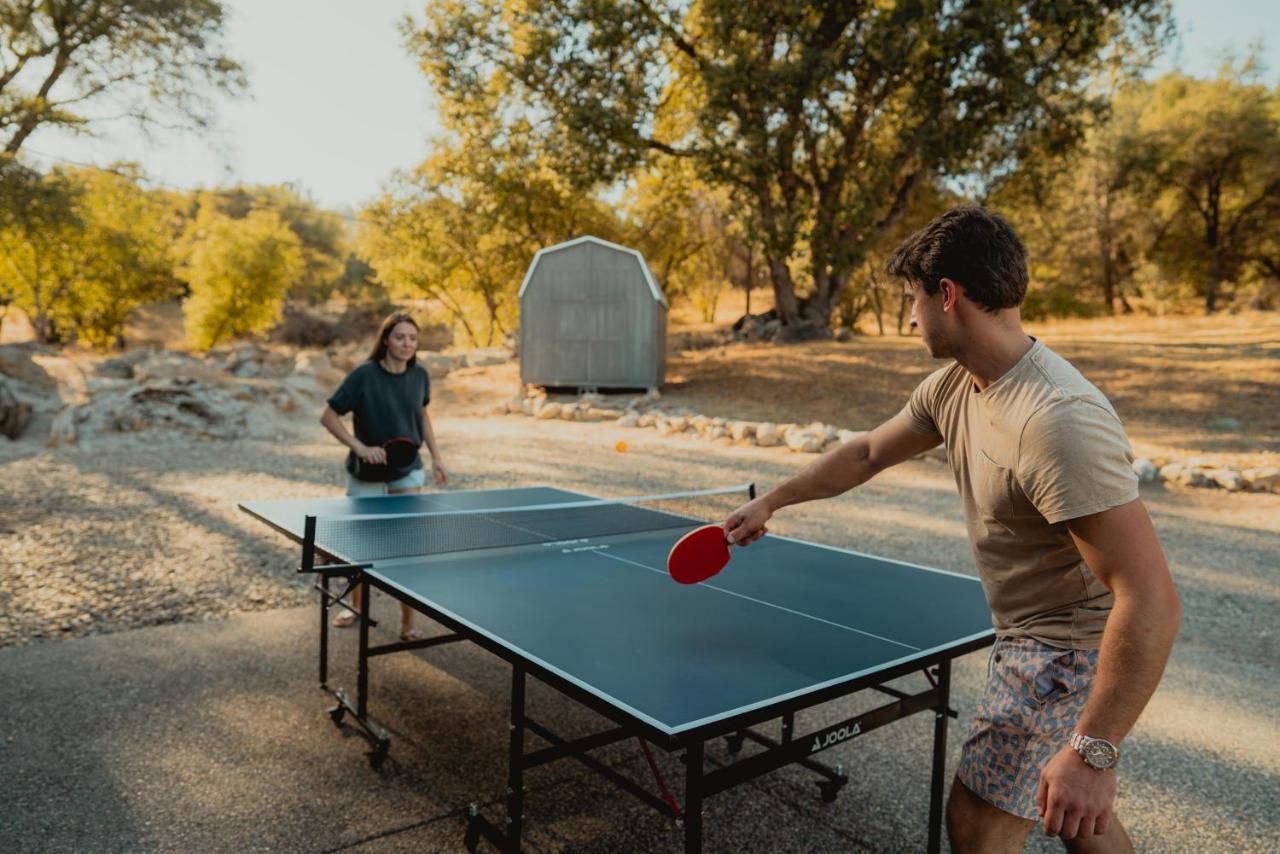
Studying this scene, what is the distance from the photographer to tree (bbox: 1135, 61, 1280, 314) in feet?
93.9

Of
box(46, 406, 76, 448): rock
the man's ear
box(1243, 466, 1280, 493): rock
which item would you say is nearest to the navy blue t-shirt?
the man's ear

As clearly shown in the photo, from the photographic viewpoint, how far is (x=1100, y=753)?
1582 mm

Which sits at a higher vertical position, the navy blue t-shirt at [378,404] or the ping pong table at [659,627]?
the navy blue t-shirt at [378,404]

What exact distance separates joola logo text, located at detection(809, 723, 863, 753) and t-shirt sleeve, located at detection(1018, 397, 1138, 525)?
1038 mm

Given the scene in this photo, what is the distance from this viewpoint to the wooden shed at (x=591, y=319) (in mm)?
18625

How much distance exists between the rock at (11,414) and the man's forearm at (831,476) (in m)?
14.3

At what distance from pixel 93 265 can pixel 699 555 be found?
35880 mm

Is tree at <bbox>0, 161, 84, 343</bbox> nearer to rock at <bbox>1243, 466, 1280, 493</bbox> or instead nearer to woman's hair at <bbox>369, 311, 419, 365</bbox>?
woman's hair at <bbox>369, 311, 419, 365</bbox>

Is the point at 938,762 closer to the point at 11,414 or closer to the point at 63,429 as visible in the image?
the point at 63,429

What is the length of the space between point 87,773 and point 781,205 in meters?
18.4

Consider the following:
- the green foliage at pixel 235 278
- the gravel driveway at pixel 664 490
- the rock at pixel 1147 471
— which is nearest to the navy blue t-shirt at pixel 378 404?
the gravel driveway at pixel 664 490

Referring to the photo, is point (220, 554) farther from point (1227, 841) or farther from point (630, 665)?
point (1227, 841)

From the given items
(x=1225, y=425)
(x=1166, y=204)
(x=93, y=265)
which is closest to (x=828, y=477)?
(x=1225, y=425)

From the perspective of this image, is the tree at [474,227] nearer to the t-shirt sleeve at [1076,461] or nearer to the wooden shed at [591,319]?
the wooden shed at [591,319]
